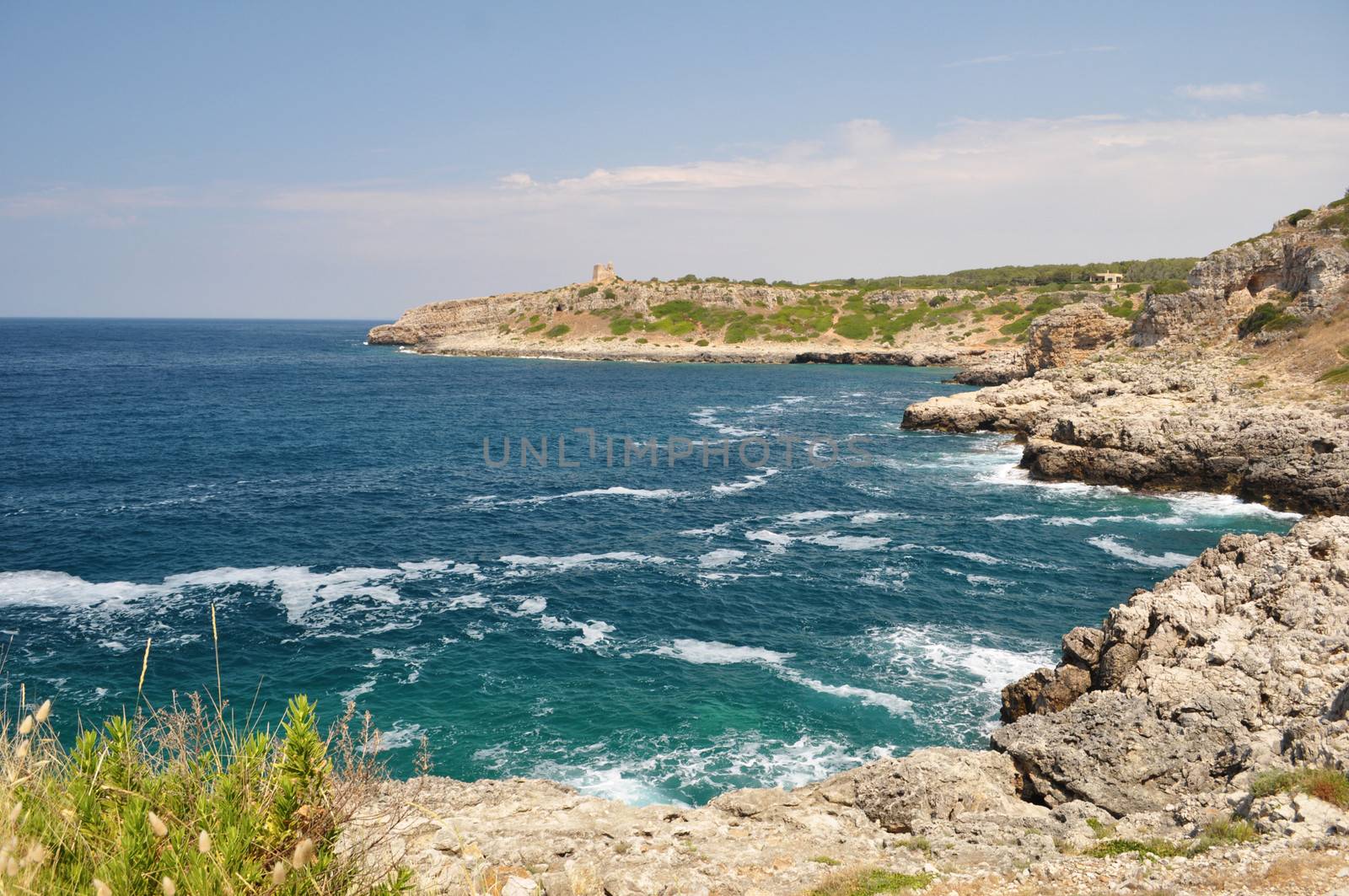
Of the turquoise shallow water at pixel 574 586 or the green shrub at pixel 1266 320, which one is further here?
the green shrub at pixel 1266 320

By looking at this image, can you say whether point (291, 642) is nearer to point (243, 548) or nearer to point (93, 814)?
point (243, 548)

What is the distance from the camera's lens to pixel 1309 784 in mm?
11828

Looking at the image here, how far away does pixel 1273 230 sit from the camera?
241 feet

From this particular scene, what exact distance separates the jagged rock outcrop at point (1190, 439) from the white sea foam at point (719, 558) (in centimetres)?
2403

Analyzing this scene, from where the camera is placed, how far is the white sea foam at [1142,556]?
3438cm

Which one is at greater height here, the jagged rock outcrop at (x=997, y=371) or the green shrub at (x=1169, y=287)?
the green shrub at (x=1169, y=287)

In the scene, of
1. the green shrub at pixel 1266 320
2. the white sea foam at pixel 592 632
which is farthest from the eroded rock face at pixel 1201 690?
the green shrub at pixel 1266 320

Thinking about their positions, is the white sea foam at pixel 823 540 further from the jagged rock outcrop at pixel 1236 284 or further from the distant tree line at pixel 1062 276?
the distant tree line at pixel 1062 276

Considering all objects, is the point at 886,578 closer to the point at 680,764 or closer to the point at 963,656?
the point at 963,656

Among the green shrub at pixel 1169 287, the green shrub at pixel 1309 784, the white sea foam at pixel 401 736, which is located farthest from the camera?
the green shrub at pixel 1169 287

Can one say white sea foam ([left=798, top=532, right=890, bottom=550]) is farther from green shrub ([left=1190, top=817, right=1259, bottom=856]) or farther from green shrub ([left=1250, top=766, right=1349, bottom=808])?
green shrub ([left=1190, top=817, right=1259, bottom=856])

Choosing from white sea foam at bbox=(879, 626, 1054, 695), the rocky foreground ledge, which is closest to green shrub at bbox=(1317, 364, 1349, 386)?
the rocky foreground ledge

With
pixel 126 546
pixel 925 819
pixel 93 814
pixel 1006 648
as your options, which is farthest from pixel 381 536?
pixel 93 814

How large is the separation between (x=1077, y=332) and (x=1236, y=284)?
545 inches
